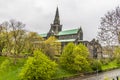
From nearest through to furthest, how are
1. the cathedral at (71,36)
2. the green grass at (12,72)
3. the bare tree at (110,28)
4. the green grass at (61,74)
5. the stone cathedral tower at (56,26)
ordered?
the bare tree at (110,28)
the green grass at (12,72)
the green grass at (61,74)
the cathedral at (71,36)
the stone cathedral tower at (56,26)

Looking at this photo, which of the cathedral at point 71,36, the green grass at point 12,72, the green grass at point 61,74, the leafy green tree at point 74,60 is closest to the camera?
the green grass at point 12,72

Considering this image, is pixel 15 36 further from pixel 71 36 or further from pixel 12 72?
pixel 71 36

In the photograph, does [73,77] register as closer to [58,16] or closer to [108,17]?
[108,17]

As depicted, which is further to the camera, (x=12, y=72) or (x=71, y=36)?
(x=71, y=36)

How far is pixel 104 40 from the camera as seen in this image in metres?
18.8

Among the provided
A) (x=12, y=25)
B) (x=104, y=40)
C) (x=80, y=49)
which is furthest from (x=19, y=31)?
(x=104, y=40)

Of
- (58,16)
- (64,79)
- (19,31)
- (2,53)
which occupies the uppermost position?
(58,16)

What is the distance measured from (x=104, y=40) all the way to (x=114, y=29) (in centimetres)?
150

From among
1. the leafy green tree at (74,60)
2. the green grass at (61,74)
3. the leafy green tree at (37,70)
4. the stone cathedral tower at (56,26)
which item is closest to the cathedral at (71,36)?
the stone cathedral tower at (56,26)

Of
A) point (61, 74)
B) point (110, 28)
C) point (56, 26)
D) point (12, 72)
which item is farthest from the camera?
point (56, 26)

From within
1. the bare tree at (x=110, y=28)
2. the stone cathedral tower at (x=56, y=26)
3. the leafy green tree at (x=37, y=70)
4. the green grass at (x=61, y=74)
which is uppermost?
the stone cathedral tower at (x=56, y=26)

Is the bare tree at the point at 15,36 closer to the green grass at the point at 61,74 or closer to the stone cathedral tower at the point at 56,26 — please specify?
the green grass at the point at 61,74

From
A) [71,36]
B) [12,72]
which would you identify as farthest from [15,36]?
[71,36]

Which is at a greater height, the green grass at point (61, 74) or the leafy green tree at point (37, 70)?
the leafy green tree at point (37, 70)
